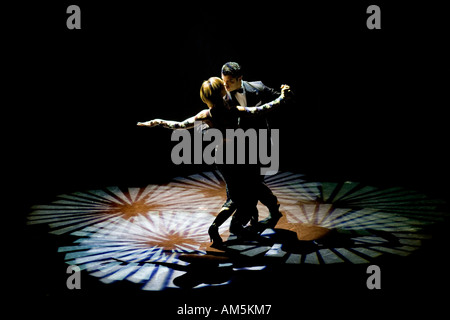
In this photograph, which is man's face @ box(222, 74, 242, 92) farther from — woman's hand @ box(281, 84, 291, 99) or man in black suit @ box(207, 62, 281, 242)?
woman's hand @ box(281, 84, 291, 99)

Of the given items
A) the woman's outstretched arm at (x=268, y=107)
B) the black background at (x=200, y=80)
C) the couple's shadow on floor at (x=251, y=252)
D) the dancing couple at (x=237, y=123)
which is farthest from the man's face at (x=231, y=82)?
the black background at (x=200, y=80)

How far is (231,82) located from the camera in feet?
11.1

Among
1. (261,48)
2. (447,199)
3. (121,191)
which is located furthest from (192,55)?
(447,199)

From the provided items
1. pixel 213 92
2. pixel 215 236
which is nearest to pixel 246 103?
pixel 213 92

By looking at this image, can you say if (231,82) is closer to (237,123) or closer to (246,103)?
(246,103)

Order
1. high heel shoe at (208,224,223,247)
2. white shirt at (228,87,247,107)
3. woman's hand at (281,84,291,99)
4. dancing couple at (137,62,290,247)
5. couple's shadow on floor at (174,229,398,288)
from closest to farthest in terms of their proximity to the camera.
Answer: couple's shadow on floor at (174,229,398,288) < dancing couple at (137,62,290,247) < woman's hand at (281,84,291,99) < high heel shoe at (208,224,223,247) < white shirt at (228,87,247,107)

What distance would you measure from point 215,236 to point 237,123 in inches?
35.5

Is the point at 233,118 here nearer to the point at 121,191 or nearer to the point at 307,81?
the point at 121,191

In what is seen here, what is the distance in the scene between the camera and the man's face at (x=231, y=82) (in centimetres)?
336

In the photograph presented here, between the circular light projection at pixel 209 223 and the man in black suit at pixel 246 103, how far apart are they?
199 millimetres

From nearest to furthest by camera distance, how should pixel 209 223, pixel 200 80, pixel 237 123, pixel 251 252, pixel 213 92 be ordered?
1. pixel 213 92
2. pixel 237 123
3. pixel 251 252
4. pixel 209 223
5. pixel 200 80

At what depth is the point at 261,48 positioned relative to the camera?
5723 millimetres

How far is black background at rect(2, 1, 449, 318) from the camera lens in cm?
526

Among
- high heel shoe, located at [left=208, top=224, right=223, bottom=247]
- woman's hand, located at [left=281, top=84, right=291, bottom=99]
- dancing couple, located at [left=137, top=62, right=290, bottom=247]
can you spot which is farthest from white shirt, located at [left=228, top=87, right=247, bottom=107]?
high heel shoe, located at [left=208, top=224, right=223, bottom=247]
